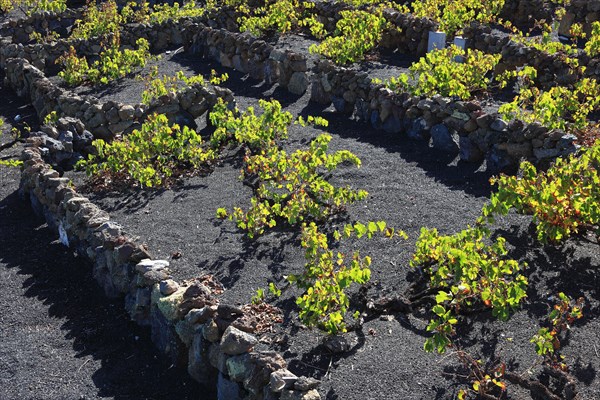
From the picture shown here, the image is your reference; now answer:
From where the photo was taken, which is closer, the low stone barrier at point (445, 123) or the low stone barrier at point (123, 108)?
the low stone barrier at point (445, 123)

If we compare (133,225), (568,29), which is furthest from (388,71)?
(133,225)

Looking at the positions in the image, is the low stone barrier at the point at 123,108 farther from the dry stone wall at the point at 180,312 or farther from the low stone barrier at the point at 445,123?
the dry stone wall at the point at 180,312

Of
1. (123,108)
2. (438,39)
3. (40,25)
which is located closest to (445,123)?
(438,39)

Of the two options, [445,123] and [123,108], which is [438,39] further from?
[123,108]

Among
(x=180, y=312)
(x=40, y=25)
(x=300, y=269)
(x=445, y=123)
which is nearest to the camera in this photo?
(x=180, y=312)

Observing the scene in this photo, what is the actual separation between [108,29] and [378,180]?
32.1 feet

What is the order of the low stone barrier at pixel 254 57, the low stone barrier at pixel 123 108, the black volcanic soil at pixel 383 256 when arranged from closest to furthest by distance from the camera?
the black volcanic soil at pixel 383 256, the low stone barrier at pixel 123 108, the low stone barrier at pixel 254 57

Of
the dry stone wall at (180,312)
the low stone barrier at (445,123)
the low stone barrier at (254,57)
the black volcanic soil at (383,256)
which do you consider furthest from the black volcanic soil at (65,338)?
the low stone barrier at (254,57)

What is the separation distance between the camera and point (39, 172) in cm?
947

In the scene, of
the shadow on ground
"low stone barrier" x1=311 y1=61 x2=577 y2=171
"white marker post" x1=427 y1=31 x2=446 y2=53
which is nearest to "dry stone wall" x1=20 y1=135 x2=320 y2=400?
the shadow on ground

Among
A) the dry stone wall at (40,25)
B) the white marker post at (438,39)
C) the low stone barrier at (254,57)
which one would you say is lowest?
the dry stone wall at (40,25)

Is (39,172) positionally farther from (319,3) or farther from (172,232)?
(319,3)

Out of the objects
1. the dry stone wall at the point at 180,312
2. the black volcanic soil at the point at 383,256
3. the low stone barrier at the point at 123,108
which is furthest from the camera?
the low stone barrier at the point at 123,108

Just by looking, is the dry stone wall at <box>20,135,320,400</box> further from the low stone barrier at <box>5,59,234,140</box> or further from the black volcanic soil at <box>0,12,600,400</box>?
the low stone barrier at <box>5,59,234,140</box>
